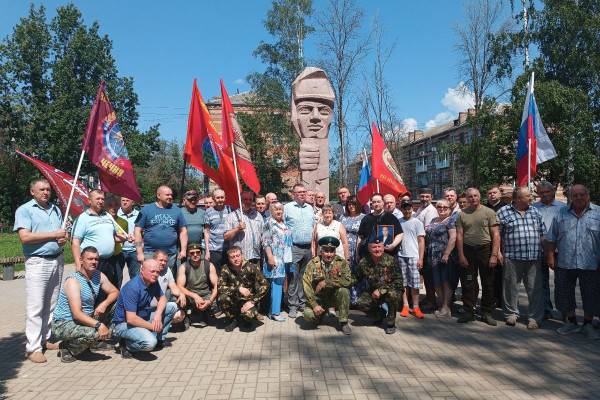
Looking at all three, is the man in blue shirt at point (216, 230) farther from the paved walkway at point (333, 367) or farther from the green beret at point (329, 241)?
the green beret at point (329, 241)

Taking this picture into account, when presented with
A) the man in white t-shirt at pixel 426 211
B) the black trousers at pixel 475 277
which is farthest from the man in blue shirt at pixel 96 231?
the black trousers at pixel 475 277

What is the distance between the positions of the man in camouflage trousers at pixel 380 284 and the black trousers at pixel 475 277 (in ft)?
3.05

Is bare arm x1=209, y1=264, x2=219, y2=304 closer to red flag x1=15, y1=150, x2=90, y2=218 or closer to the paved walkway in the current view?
the paved walkway

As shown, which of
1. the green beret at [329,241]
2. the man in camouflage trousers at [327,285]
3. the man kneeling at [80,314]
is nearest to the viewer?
the man kneeling at [80,314]

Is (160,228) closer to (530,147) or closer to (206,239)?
(206,239)

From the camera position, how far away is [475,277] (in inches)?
219

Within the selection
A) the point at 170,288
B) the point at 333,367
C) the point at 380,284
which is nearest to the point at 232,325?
the point at 170,288

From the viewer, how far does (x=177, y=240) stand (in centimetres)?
556

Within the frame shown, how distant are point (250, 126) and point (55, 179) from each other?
21.0 metres

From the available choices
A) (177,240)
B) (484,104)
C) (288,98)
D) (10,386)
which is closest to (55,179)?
(177,240)

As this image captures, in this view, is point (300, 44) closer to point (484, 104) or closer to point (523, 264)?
point (484, 104)

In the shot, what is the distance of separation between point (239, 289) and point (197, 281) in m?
0.60

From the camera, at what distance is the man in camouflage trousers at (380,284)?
17.1ft

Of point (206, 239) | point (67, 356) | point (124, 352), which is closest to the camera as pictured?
point (67, 356)
